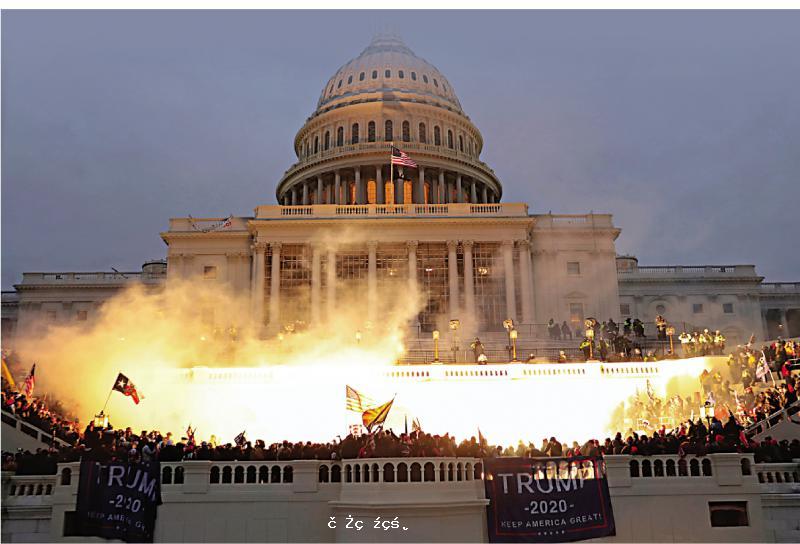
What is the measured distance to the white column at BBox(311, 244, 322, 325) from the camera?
51500mm

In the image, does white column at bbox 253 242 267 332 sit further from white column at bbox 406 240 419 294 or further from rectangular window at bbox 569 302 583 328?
rectangular window at bbox 569 302 583 328

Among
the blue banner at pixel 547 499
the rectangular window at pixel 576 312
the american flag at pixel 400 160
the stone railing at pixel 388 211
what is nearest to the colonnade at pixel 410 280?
the stone railing at pixel 388 211

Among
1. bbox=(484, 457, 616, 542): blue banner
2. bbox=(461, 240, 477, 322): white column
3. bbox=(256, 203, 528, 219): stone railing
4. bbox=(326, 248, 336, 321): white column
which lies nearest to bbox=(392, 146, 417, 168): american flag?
bbox=(256, 203, 528, 219): stone railing

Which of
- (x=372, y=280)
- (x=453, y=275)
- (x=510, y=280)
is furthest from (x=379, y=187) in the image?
(x=510, y=280)

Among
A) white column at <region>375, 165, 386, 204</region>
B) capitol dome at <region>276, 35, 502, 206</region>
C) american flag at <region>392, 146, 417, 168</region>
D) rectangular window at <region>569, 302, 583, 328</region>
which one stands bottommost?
rectangular window at <region>569, 302, 583, 328</region>

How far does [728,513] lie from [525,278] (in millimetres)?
33461

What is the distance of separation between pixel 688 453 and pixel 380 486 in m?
7.86

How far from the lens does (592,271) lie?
5447 cm

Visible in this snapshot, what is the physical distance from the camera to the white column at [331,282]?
2036 inches

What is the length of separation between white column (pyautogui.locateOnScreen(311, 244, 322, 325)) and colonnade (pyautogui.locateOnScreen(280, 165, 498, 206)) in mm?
17463

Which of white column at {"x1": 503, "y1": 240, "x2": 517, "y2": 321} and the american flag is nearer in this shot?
white column at {"x1": 503, "y1": 240, "x2": 517, "y2": 321}

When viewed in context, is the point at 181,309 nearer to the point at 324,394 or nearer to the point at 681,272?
the point at 324,394

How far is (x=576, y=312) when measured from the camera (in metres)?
53.8

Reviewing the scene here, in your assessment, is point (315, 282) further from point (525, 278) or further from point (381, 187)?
point (381, 187)
